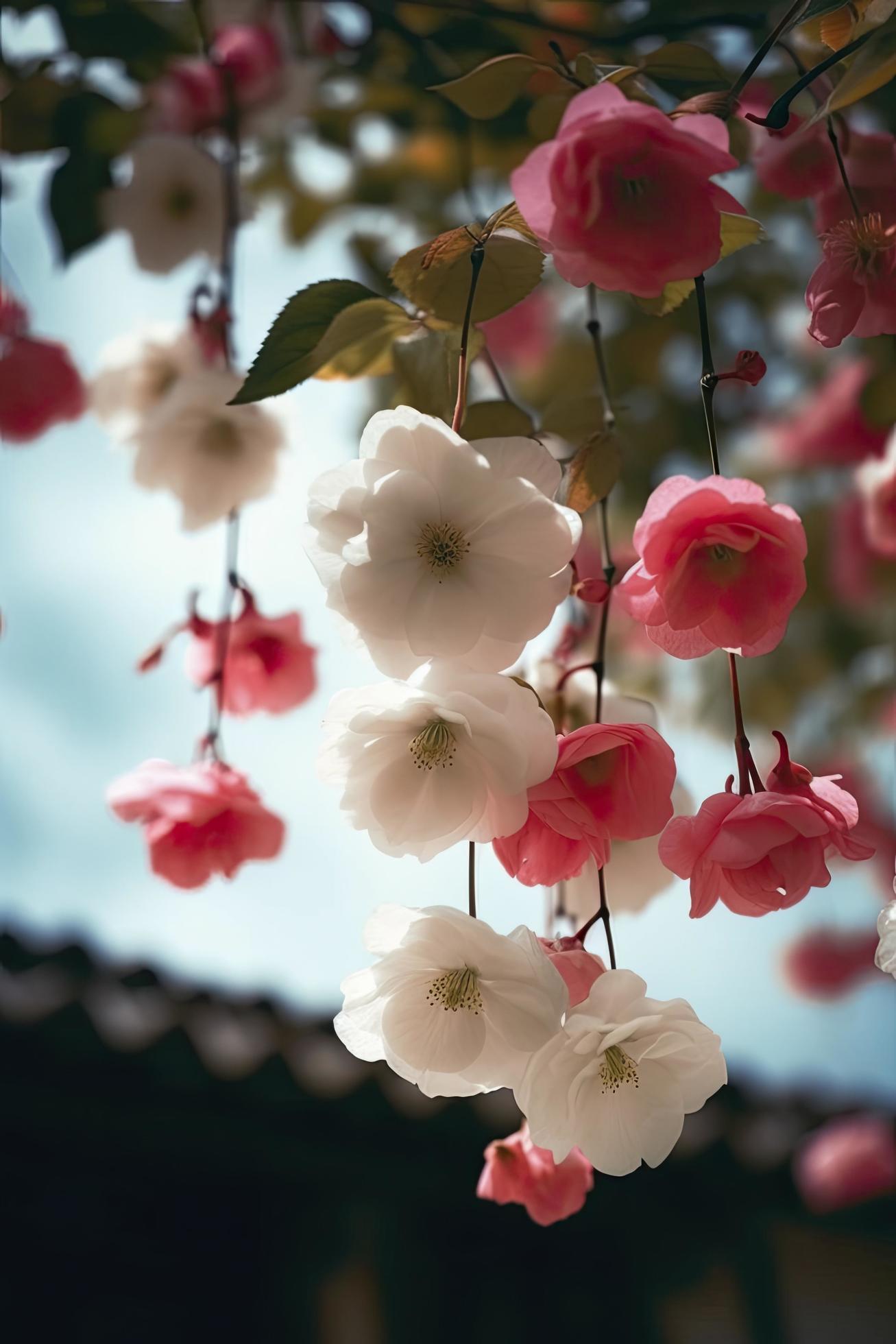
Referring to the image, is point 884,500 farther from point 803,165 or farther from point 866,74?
point 866,74

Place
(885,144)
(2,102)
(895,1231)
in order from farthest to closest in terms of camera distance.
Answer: (895,1231)
(2,102)
(885,144)

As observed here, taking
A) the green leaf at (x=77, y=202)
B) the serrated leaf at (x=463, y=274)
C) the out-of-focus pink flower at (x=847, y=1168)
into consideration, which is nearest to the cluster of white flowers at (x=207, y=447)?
the green leaf at (x=77, y=202)

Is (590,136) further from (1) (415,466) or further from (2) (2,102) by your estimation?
(2) (2,102)

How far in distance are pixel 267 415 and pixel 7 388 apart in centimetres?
24

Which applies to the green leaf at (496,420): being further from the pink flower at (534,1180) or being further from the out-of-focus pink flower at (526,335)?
the out-of-focus pink flower at (526,335)

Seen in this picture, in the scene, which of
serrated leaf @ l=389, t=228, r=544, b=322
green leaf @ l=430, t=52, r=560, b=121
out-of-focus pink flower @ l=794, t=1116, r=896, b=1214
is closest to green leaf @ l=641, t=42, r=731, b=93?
green leaf @ l=430, t=52, r=560, b=121

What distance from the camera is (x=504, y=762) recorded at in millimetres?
373

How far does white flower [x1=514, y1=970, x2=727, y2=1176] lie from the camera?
392 millimetres

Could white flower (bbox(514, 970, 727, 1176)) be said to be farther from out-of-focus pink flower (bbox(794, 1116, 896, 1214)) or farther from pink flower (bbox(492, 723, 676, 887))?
out-of-focus pink flower (bbox(794, 1116, 896, 1214))

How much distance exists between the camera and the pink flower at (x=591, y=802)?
1.28 feet

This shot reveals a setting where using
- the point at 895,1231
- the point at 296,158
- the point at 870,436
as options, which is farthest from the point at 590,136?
the point at 895,1231

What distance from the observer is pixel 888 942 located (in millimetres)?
392

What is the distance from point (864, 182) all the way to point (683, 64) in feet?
0.37

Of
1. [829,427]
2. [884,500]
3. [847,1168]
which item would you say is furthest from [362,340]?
[847,1168]
